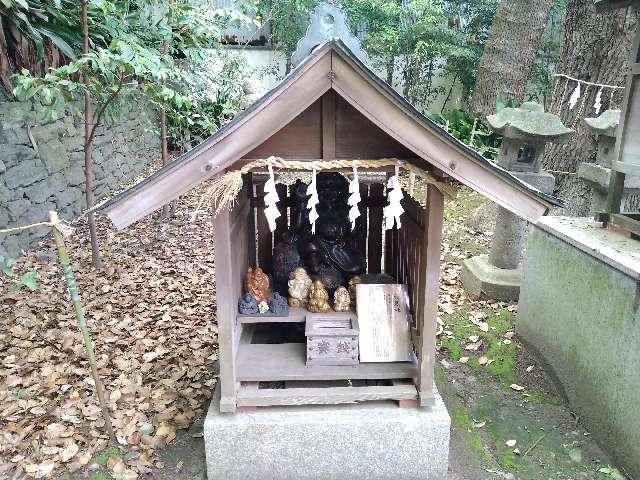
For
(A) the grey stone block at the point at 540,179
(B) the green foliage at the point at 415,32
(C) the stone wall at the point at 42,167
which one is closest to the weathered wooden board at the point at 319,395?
(A) the grey stone block at the point at 540,179

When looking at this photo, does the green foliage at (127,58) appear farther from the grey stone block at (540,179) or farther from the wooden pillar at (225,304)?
the grey stone block at (540,179)

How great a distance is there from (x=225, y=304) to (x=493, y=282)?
152 inches

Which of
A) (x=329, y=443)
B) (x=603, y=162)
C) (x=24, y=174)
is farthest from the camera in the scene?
(x=24, y=174)

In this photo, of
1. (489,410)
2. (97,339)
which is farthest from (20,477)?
(489,410)

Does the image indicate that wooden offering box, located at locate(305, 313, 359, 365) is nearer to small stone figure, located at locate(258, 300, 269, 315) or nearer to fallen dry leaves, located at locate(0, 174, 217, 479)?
small stone figure, located at locate(258, 300, 269, 315)

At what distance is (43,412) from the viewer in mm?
3637

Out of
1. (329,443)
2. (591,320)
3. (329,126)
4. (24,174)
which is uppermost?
(329,126)

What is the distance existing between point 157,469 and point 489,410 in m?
2.58

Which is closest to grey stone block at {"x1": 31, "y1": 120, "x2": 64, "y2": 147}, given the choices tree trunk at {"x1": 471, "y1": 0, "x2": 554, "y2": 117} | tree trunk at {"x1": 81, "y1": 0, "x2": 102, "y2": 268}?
tree trunk at {"x1": 81, "y1": 0, "x2": 102, "y2": 268}

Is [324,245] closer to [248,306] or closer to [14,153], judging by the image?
[248,306]

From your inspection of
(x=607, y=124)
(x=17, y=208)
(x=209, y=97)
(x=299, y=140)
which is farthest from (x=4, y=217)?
(x=607, y=124)

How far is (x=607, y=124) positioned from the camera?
4.79 metres

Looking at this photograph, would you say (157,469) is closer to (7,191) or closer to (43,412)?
(43,412)

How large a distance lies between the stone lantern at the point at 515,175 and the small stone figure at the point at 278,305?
3.29 m
